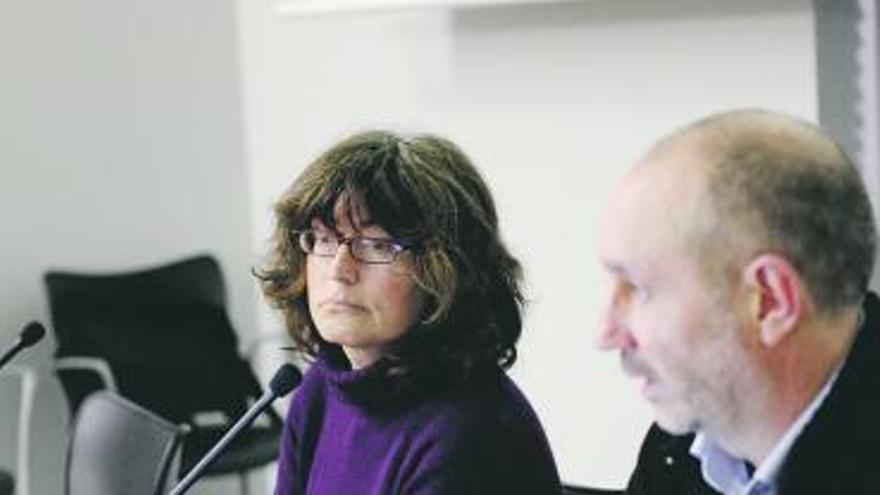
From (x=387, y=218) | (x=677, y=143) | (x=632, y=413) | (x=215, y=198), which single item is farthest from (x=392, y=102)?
(x=677, y=143)

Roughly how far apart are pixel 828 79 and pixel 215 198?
2104 mm

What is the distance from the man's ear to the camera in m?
1.09

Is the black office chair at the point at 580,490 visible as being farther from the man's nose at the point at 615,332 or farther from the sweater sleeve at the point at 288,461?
the man's nose at the point at 615,332

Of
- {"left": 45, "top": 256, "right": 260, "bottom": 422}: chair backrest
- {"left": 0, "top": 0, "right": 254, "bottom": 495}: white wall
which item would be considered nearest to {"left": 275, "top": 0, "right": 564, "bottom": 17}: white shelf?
{"left": 0, "top": 0, "right": 254, "bottom": 495}: white wall

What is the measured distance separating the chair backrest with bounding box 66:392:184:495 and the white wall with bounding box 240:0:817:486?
51.7 inches

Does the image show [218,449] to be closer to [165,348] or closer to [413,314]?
[413,314]

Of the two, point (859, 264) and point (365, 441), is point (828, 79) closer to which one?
point (365, 441)

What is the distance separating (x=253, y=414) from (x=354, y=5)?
1912 millimetres

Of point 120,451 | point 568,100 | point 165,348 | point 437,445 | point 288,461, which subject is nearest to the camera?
point 437,445

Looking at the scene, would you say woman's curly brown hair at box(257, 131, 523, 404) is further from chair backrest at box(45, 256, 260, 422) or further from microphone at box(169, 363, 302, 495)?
chair backrest at box(45, 256, 260, 422)

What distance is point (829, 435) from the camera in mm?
1144

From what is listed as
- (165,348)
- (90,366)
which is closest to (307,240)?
(90,366)

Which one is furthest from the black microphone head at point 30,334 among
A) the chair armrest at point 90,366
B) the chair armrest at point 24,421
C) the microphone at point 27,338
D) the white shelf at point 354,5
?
the chair armrest at point 24,421

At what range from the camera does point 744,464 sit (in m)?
1.29
